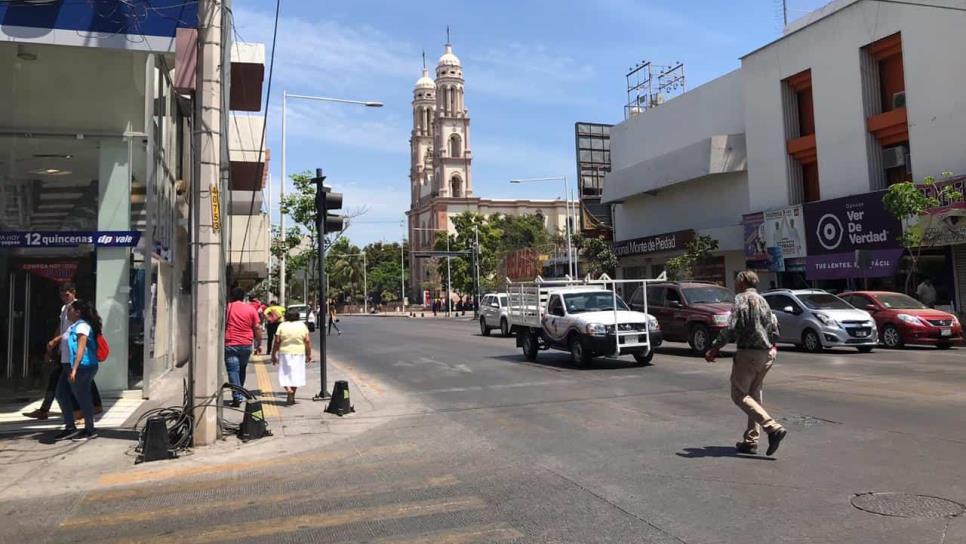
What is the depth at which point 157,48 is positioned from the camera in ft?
35.1

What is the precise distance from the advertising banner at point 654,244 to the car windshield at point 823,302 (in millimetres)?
16844

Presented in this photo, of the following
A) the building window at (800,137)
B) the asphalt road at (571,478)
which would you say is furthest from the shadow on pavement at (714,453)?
the building window at (800,137)

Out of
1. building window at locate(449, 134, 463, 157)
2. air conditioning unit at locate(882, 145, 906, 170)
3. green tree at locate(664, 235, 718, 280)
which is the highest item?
building window at locate(449, 134, 463, 157)

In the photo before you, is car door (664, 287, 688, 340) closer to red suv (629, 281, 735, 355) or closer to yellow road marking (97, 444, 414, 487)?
red suv (629, 281, 735, 355)

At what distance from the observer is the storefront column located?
468 inches

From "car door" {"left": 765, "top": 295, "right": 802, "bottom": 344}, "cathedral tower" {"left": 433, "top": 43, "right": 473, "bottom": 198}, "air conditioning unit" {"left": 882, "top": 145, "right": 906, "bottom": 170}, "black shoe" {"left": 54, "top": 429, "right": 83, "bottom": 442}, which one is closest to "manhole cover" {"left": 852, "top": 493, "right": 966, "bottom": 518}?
"black shoe" {"left": 54, "top": 429, "right": 83, "bottom": 442}

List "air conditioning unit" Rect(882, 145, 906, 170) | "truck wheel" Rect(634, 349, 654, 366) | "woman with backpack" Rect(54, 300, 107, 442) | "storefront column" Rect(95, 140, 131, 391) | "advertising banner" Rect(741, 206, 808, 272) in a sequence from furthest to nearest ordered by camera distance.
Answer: "advertising banner" Rect(741, 206, 808, 272)
"air conditioning unit" Rect(882, 145, 906, 170)
"truck wheel" Rect(634, 349, 654, 366)
"storefront column" Rect(95, 140, 131, 391)
"woman with backpack" Rect(54, 300, 107, 442)

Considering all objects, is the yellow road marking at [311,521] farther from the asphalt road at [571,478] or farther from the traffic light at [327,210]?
the traffic light at [327,210]

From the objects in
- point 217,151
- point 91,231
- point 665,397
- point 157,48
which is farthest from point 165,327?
point 665,397

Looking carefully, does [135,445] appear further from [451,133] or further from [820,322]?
[451,133]

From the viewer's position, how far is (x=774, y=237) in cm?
3089

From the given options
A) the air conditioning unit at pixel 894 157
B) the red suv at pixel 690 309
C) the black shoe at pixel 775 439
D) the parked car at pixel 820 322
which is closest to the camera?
the black shoe at pixel 775 439

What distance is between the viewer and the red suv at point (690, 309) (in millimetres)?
16861

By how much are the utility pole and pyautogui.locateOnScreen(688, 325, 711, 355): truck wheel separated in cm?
1218
